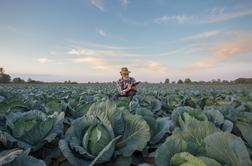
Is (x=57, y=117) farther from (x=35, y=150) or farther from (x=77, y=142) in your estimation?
(x=77, y=142)

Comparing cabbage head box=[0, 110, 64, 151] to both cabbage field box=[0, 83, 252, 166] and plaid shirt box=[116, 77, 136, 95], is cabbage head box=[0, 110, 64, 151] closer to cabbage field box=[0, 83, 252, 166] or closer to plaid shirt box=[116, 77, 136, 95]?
cabbage field box=[0, 83, 252, 166]

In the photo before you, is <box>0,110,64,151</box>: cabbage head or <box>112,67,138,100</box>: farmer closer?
<box>0,110,64,151</box>: cabbage head

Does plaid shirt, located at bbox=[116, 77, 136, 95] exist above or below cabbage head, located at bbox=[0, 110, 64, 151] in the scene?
above

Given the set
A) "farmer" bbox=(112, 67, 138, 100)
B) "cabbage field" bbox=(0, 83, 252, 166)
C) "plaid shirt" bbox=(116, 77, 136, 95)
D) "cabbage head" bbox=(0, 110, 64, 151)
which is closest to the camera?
"cabbage field" bbox=(0, 83, 252, 166)

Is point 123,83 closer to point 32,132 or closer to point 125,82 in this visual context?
point 125,82

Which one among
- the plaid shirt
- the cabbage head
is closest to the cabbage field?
the cabbage head

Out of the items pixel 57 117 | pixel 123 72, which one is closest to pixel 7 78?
pixel 123 72

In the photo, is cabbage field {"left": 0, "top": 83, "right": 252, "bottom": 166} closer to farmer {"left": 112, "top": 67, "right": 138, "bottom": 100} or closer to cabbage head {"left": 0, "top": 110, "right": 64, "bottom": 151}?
cabbage head {"left": 0, "top": 110, "right": 64, "bottom": 151}

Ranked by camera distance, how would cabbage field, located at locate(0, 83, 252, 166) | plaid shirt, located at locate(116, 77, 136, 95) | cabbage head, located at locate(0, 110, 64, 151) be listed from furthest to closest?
1. plaid shirt, located at locate(116, 77, 136, 95)
2. cabbage head, located at locate(0, 110, 64, 151)
3. cabbage field, located at locate(0, 83, 252, 166)

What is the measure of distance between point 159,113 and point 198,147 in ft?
11.9

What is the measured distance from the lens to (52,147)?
253cm

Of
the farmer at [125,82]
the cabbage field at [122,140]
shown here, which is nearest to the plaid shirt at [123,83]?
the farmer at [125,82]

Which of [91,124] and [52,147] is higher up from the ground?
[91,124]

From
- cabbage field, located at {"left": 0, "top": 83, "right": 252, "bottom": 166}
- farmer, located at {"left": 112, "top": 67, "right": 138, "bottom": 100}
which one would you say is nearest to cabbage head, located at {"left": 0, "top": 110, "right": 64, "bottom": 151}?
cabbage field, located at {"left": 0, "top": 83, "right": 252, "bottom": 166}
